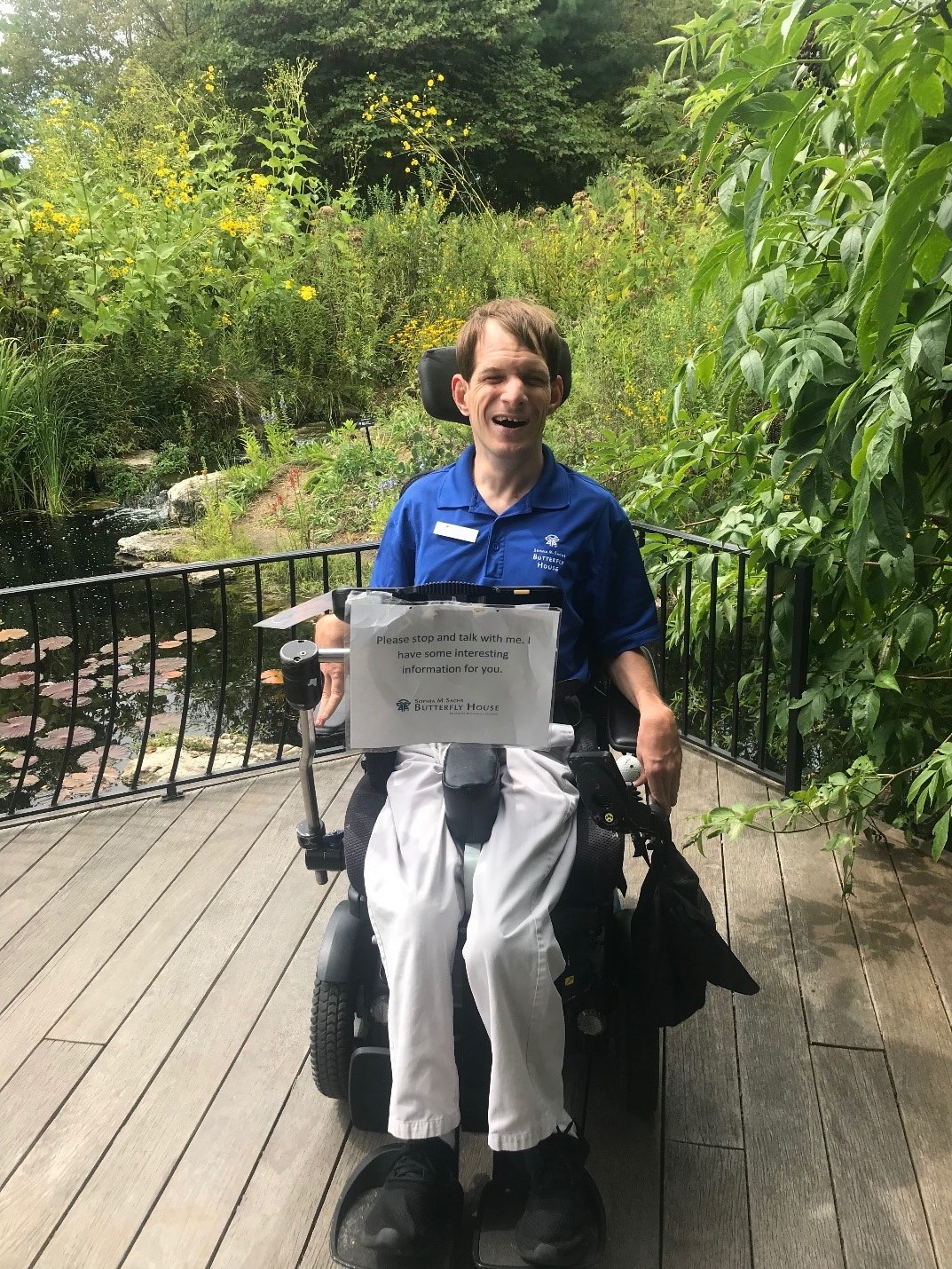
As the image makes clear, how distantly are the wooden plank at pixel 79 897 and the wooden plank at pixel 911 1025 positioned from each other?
163 centimetres

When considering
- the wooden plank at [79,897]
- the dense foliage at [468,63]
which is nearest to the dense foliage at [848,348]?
the wooden plank at [79,897]

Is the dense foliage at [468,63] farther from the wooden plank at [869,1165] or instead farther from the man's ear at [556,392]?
the wooden plank at [869,1165]

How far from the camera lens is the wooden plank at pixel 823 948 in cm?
171

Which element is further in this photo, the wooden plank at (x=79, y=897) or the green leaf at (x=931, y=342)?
the wooden plank at (x=79, y=897)

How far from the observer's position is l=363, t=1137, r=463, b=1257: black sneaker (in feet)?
4.10

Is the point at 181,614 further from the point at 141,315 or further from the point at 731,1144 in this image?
the point at 731,1144

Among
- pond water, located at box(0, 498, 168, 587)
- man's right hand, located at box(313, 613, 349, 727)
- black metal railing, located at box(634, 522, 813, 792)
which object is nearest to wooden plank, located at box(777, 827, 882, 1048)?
black metal railing, located at box(634, 522, 813, 792)

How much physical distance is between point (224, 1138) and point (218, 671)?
278cm

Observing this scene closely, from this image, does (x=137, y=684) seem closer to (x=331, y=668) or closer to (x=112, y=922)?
(x=112, y=922)

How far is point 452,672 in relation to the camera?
132 centimetres

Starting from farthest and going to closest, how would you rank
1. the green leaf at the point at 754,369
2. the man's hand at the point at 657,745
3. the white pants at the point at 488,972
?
the green leaf at the point at 754,369 → the man's hand at the point at 657,745 → the white pants at the point at 488,972

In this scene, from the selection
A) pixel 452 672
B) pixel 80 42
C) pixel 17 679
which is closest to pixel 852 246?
pixel 452 672

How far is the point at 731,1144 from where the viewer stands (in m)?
1.49

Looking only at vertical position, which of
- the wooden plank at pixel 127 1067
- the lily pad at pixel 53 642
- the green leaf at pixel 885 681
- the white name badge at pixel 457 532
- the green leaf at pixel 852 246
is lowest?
the lily pad at pixel 53 642
